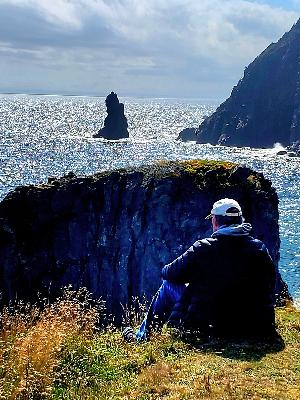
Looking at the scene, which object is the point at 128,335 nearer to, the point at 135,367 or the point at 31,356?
the point at 135,367

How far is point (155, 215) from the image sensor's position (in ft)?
140

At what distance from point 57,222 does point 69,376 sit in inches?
1562

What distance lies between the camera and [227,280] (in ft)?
30.0

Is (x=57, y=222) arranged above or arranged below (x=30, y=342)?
below

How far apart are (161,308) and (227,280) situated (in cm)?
159

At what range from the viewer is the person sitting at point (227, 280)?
9.14 meters

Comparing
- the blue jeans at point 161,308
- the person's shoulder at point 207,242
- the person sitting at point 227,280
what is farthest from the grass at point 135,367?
the person's shoulder at point 207,242

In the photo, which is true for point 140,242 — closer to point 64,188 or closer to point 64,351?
point 64,188

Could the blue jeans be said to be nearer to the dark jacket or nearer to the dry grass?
the dark jacket

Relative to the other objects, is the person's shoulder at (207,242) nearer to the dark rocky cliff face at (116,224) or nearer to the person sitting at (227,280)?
the person sitting at (227,280)

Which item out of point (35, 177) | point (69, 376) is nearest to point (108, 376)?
point (69, 376)

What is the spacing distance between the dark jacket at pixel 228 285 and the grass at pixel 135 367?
372 mm

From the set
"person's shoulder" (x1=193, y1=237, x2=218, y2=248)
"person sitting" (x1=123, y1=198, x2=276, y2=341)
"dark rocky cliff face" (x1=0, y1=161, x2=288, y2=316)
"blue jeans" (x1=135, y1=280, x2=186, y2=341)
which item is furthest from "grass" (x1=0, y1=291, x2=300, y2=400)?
"dark rocky cliff face" (x1=0, y1=161, x2=288, y2=316)

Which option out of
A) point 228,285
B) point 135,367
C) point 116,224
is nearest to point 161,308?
point 228,285
